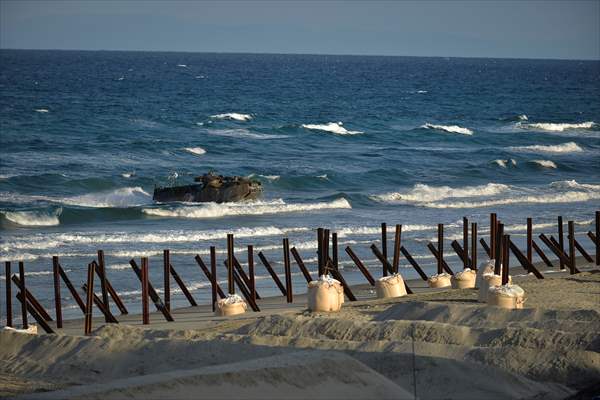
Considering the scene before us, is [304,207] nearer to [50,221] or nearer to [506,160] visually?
[50,221]

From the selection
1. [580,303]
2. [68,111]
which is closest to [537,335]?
[580,303]

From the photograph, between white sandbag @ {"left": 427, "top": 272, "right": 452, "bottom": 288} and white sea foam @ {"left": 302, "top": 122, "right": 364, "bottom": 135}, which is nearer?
white sandbag @ {"left": 427, "top": 272, "right": 452, "bottom": 288}

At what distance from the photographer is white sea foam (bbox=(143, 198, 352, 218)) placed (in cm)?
3478

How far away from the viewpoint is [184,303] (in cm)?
1938

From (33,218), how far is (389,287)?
1886 cm

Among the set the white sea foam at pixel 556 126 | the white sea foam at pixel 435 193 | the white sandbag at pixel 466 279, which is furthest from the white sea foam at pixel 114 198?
the white sea foam at pixel 556 126

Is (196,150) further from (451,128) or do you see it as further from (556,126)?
(556,126)

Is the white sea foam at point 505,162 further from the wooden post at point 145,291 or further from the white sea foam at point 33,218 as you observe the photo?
the wooden post at point 145,291

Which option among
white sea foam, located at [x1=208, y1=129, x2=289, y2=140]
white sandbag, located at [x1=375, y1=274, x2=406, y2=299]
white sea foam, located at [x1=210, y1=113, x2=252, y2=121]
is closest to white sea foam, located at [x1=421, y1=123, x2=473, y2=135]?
white sea foam, located at [x1=208, y1=129, x2=289, y2=140]

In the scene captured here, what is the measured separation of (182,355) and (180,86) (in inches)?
3914

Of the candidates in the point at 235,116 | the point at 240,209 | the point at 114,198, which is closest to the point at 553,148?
the point at 235,116

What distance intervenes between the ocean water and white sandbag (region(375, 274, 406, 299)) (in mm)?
3304

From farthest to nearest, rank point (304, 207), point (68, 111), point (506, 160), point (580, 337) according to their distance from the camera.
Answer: point (68, 111) → point (506, 160) → point (304, 207) → point (580, 337)

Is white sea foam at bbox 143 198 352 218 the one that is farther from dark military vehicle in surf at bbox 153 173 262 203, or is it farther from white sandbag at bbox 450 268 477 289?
white sandbag at bbox 450 268 477 289
